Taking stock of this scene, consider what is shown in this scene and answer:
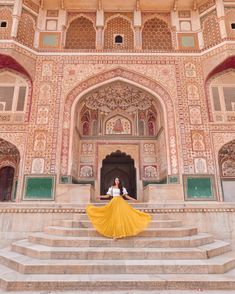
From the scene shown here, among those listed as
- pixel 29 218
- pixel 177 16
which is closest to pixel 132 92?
pixel 177 16

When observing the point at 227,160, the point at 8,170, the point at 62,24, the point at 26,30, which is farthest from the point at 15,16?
the point at 227,160

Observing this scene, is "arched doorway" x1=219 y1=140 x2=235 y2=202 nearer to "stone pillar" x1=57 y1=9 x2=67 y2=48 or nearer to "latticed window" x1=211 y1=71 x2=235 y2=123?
"latticed window" x1=211 y1=71 x2=235 y2=123

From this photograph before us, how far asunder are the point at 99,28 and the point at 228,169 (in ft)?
23.9

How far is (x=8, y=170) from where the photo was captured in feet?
28.9

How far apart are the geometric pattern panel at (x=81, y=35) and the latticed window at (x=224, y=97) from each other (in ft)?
16.2

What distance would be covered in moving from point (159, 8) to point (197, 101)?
4414mm

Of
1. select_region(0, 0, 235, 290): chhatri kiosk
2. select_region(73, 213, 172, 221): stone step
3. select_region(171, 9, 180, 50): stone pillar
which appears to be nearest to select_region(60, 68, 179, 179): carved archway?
select_region(0, 0, 235, 290): chhatri kiosk

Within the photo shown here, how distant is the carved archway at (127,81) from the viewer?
300 inches

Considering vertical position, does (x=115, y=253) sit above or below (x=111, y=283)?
above

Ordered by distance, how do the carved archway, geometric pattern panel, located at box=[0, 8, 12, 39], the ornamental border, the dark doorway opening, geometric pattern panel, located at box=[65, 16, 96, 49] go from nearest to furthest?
the ornamental border < the carved archway < geometric pattern panel, located at box=[0, 8, 12, 39] < the dark doorway opening < geometric pattern panel, located at box=[65, 16, 96, 49]

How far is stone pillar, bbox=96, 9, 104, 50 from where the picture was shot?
9012 mm

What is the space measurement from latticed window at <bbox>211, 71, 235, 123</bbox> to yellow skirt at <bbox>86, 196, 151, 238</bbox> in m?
5.58

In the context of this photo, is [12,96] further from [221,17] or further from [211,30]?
[221,17]

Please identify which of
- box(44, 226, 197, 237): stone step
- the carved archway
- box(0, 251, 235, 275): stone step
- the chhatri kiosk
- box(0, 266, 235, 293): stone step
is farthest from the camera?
the carved archway
